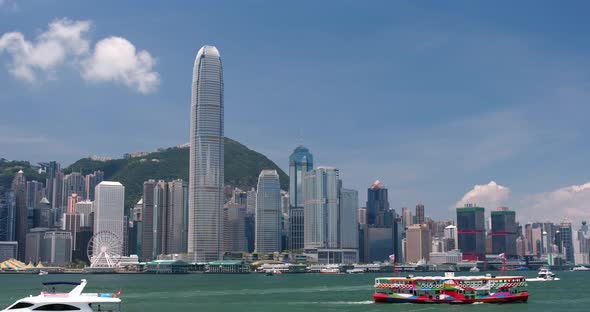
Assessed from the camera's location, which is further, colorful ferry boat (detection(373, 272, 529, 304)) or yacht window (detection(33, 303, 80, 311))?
colorful ferry boat (detection(373, 272, 529, 304))

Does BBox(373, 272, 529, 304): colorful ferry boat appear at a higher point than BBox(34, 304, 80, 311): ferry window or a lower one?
lower

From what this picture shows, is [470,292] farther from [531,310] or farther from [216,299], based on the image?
[216,299]

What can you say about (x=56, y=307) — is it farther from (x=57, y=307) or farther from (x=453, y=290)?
(x=453, y=290)

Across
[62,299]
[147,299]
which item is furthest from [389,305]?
[62,299]

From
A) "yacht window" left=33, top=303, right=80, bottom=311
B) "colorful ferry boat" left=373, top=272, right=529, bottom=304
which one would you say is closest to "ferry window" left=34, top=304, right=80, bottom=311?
"yacht window" left=33, top=303, right=80, bottom=311

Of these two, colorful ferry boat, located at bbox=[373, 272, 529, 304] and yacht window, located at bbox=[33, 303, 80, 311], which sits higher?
yacht window, located at bbox=[33, 303, 80, 311]

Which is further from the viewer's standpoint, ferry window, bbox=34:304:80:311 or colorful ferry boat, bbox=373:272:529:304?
colorful ferry boat, bbox=373:272:529:304

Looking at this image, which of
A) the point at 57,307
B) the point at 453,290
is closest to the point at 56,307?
the point at 57,307

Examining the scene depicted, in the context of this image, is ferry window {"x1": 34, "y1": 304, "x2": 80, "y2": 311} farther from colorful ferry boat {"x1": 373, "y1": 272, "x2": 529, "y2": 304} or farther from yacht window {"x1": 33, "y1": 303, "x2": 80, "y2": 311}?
colorful ferry boat {"x1": 373, "y1": 272, "x2": 529, "y2": 304}

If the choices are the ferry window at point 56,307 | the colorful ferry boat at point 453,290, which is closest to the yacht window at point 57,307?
the ferry window at point 56,307
